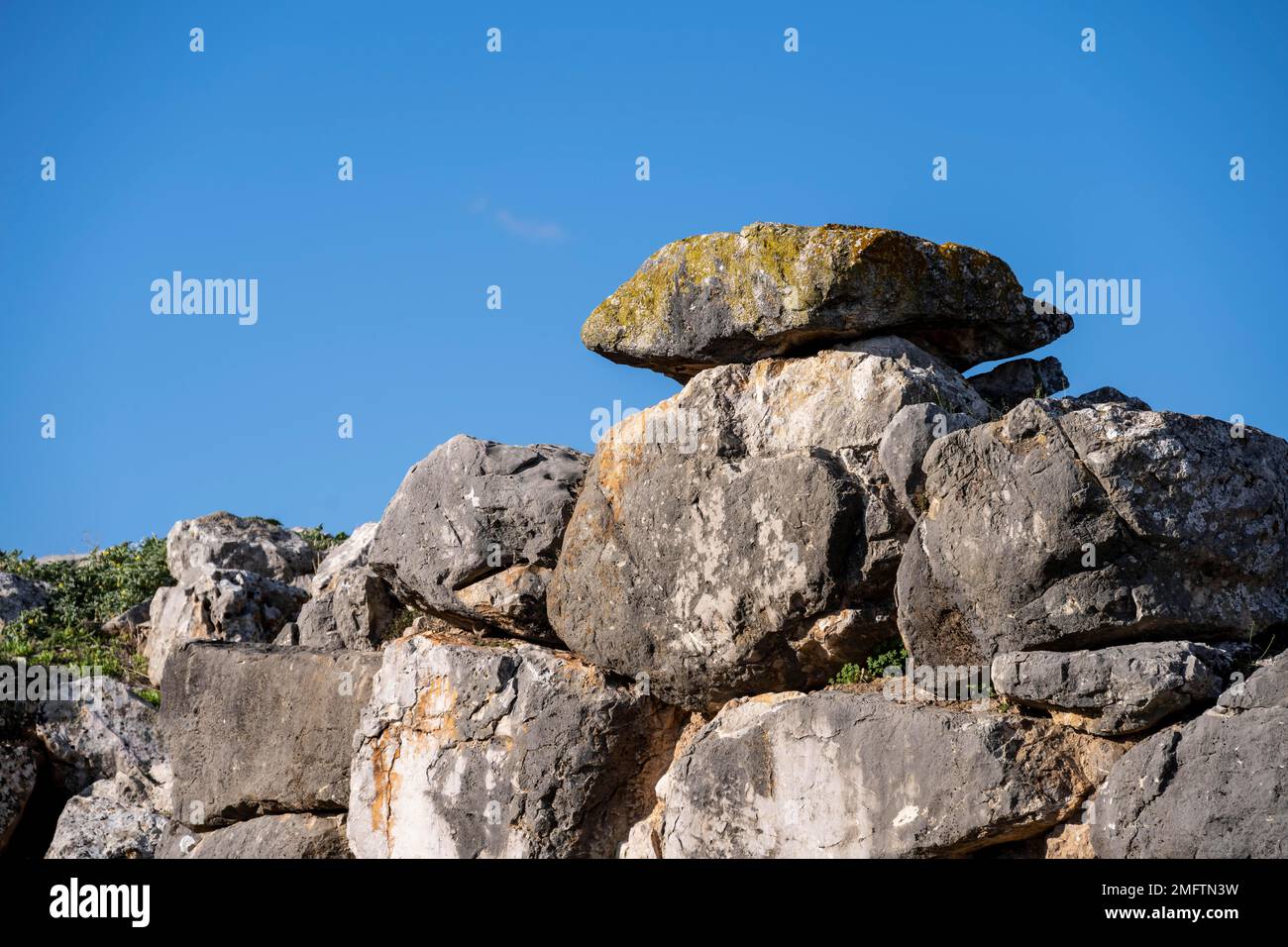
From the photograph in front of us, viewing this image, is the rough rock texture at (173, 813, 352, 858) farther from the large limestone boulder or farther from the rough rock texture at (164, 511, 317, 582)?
the rough rock texture at (164, 511, 317, 582)

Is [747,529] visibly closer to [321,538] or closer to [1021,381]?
[1021,381]

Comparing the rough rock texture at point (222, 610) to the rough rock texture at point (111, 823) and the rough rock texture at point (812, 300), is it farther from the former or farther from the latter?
the rough rock texture at point (812, 300)

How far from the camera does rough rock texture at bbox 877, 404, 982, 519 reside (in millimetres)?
9828

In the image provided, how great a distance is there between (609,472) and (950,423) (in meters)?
2.81

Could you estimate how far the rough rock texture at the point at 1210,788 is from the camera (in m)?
7.93

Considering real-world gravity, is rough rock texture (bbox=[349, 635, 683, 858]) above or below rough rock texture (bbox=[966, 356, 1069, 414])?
below

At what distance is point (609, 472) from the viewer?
37.7ft

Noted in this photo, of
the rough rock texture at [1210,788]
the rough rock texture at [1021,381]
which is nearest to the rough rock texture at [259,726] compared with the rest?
the rough rock texture at [1021,381]

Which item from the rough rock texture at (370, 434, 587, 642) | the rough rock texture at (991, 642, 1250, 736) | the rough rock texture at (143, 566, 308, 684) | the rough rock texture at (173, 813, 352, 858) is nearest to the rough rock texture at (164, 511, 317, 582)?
the rough rock texture at (143, 566, 308, 684)

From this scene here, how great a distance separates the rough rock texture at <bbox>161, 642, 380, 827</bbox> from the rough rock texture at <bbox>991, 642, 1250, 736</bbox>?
19.5 feet

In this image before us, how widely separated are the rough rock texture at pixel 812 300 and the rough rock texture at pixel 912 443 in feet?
4.24

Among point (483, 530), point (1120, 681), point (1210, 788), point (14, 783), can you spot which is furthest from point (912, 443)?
point (14, 783)

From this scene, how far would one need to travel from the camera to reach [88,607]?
57.1ft

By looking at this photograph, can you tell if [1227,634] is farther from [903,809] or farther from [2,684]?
[2,684]
